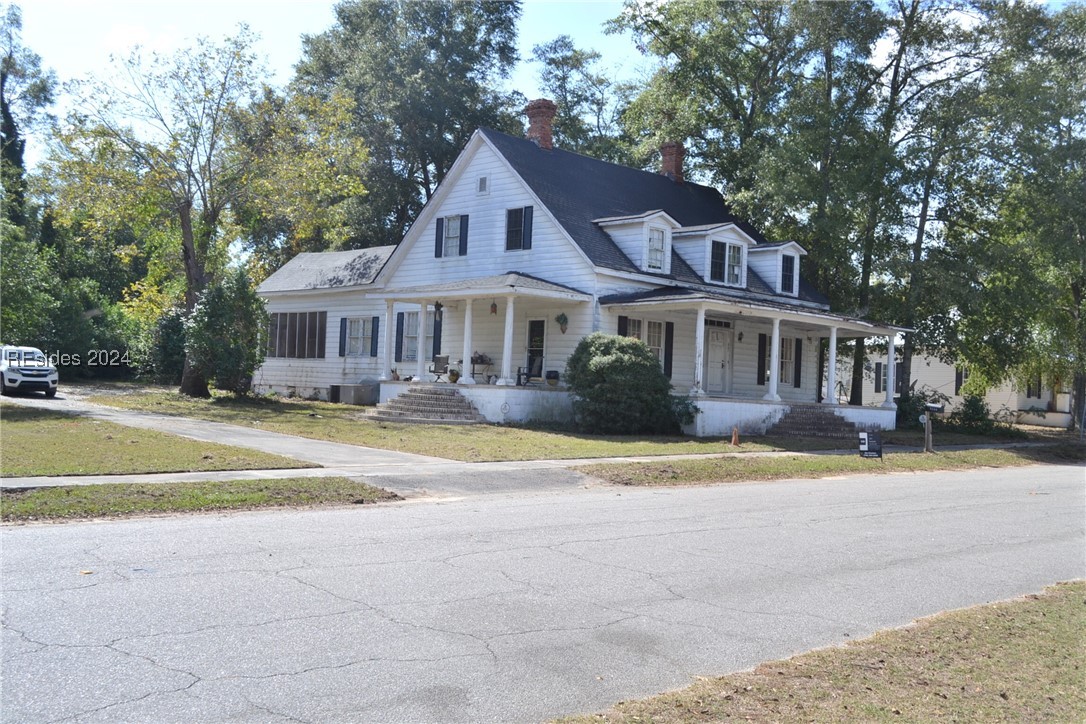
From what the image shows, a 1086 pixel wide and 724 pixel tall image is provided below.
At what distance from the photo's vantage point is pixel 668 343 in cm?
2888

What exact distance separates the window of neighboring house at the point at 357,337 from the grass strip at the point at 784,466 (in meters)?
18.0

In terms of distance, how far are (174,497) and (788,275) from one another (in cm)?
2618

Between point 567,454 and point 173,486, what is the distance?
8.52 metres

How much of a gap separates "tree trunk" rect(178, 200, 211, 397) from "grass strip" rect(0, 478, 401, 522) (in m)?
18.4

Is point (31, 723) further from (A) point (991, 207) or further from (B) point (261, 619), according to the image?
(A) point (991, 207)

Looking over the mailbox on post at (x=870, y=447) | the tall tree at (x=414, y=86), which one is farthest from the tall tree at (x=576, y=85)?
the mailbox on post at (x=870, y=447)

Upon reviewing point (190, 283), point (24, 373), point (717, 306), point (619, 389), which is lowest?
point (24, 373)

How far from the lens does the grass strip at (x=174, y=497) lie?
32.9 ft

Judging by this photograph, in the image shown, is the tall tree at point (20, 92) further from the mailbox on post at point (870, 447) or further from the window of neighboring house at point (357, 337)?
the mailbox on post at point (870, 447)

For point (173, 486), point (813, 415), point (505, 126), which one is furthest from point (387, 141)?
point (173, 486)

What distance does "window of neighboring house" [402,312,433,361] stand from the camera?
31516 millimetres

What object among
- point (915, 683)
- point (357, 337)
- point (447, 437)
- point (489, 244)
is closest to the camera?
point (915, 683)

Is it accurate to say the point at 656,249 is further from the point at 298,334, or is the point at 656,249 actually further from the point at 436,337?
the point at 298,334

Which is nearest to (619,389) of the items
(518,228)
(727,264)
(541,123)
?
(518,228)
